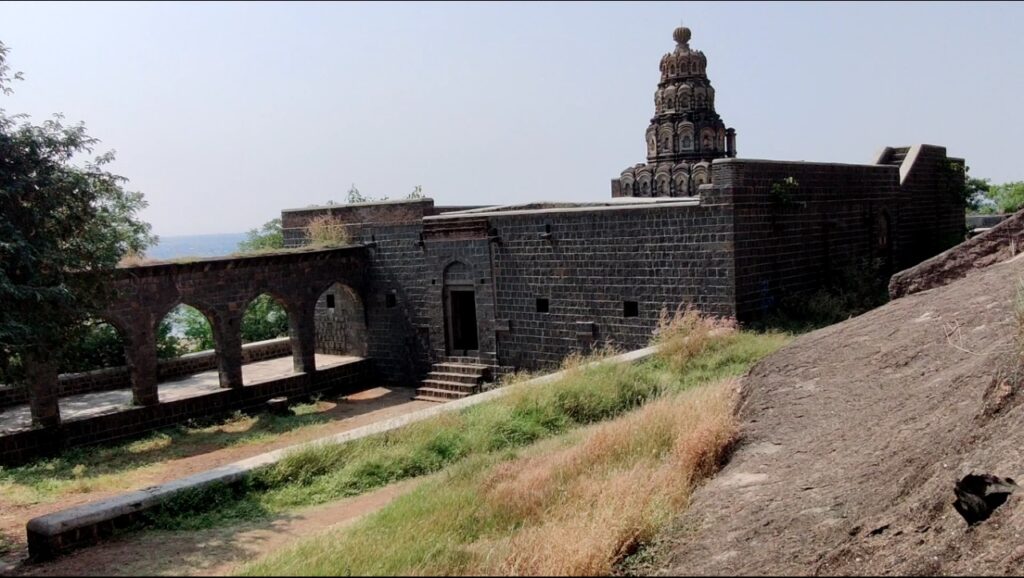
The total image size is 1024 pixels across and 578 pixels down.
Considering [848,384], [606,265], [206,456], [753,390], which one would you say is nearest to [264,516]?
[753,390]

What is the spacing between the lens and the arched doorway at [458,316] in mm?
19406

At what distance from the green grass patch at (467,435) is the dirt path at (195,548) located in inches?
15.2

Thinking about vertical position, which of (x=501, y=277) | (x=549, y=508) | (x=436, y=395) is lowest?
(x=436, y=395)

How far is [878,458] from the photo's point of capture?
603 centimetres

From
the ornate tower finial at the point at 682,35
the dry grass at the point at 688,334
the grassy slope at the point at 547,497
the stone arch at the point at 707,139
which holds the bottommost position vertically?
the grassy slope at the point at 547,497

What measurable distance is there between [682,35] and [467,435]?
22050 mm

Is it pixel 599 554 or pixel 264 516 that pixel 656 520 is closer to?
pixel 599 554

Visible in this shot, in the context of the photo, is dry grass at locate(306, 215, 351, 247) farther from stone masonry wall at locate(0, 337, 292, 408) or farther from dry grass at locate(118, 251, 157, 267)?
dry grass at locate(118, 251, 157, 267)

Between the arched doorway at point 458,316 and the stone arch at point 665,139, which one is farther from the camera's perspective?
the stone arch at point 665,139

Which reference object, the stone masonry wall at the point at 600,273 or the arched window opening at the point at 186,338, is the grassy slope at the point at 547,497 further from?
the arched window opening at the point at 186,338

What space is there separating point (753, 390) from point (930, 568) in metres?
3.93

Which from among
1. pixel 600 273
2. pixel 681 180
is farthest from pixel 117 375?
pixel 681 180

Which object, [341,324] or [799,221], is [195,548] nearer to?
[799,221]

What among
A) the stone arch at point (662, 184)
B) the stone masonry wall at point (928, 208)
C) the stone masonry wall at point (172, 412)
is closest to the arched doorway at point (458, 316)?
the stone masonry wall at point (172, 412)
